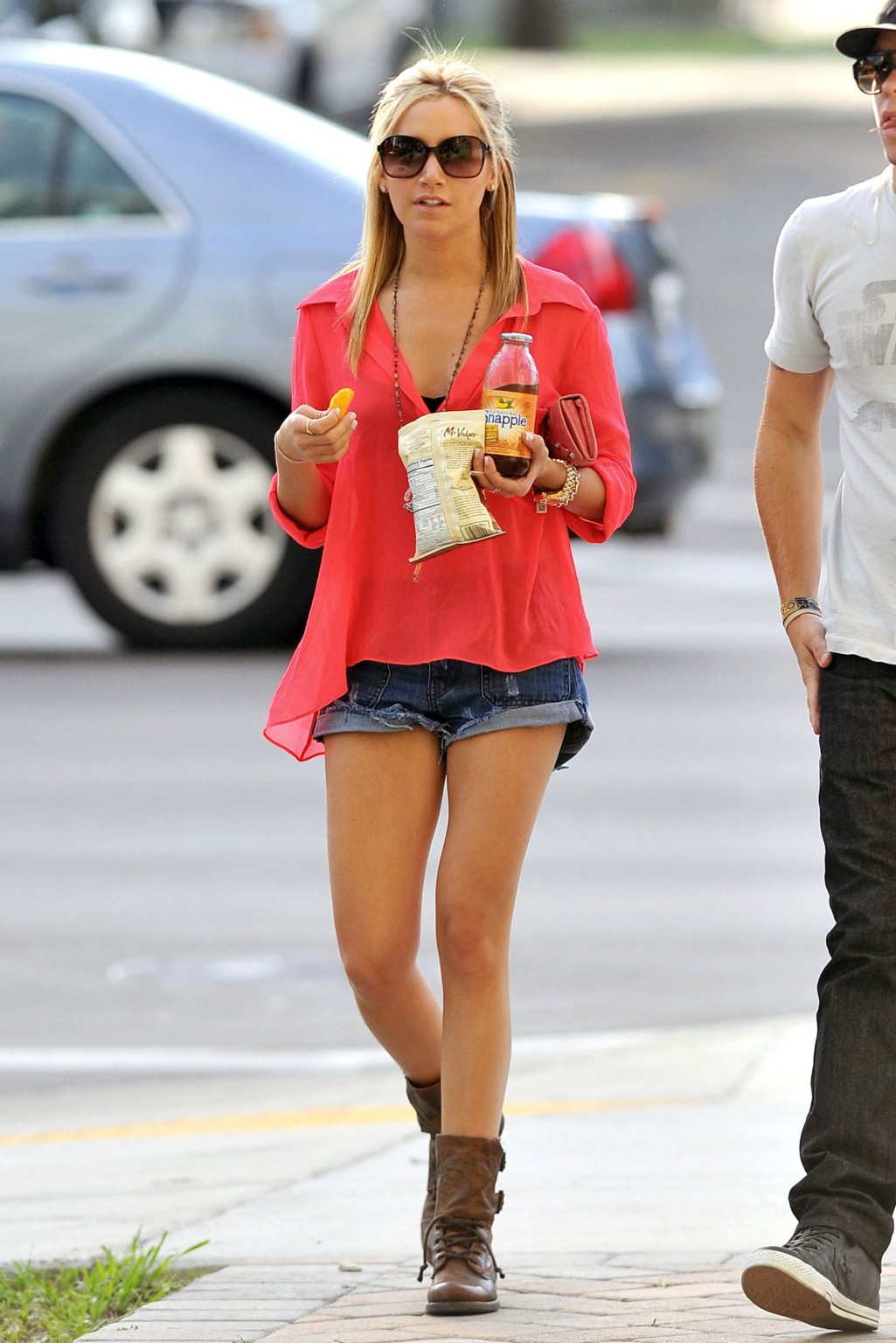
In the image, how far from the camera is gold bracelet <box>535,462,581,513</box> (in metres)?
4.29

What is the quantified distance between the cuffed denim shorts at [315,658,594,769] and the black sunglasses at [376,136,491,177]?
73cm

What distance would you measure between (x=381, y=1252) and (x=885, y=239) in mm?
1794

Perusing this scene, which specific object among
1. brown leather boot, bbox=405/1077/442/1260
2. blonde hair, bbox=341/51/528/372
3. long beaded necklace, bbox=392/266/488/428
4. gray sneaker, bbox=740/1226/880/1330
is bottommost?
gray sneaker, bbox=740/1226/880/1330

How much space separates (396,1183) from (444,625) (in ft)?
4.45

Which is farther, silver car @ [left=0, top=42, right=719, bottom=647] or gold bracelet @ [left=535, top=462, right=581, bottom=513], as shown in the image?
silver car @ [left=0, top=42, right=719, bottom=647]

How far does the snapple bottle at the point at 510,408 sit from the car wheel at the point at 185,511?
6292mm

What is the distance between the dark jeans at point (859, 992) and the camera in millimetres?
4090

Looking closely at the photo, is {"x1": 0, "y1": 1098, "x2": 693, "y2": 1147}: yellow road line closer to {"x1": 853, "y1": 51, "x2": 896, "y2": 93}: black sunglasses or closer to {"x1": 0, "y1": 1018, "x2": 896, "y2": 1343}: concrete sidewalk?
{"x1": 0, "y1": 1018, "x2": 896, "y2": 1343}: concrete sidewalk

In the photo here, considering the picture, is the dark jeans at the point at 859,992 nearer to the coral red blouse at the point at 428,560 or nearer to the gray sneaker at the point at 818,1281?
the gray sneaker at the point at 818,1281

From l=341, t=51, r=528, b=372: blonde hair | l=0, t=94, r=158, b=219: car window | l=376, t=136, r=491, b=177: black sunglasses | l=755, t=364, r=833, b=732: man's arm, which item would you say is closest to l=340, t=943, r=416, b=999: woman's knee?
l=755, t=364, r=833, b=732: man's arm

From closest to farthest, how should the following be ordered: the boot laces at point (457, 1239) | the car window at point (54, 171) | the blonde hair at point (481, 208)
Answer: the boot laces at point (457, 1239)
the blonde hair at point (481, 208)
the car window at point (54, 171)

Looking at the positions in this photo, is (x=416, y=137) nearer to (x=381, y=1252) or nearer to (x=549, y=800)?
(x=381, y=1252)

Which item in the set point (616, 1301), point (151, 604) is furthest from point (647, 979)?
point (151, 604)

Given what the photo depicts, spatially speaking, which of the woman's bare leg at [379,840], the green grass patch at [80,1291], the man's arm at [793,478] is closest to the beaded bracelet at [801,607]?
the man's arm at [793,478]
